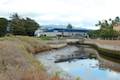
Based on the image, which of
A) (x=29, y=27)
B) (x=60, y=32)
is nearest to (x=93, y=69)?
(x=29, y=27)

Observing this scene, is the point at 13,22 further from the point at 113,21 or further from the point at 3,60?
the point at 3,60

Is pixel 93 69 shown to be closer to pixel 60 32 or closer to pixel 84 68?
pixel 84 68

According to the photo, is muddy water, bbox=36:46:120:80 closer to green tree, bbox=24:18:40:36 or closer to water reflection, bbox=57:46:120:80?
water reflection, bbox=57:46:120:80

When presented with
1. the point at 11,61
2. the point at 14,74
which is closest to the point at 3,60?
the point at 11,61

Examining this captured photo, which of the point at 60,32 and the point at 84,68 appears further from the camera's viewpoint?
the point at 60,32

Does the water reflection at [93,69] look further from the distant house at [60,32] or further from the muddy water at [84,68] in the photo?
the distant house at [60,32]

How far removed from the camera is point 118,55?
37188 millimetres

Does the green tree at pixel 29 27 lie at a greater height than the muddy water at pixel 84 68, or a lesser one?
greater

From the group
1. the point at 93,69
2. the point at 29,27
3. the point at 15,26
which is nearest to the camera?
the point at 93,69

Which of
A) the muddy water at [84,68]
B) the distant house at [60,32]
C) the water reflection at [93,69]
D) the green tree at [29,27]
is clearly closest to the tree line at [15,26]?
the green tree at [29,27]

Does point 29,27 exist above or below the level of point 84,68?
above

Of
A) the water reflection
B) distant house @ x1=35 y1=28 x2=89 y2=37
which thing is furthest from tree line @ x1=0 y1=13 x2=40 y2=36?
the water reflection

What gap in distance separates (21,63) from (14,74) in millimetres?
5022

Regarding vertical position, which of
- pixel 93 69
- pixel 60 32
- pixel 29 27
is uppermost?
pixel 29 27
